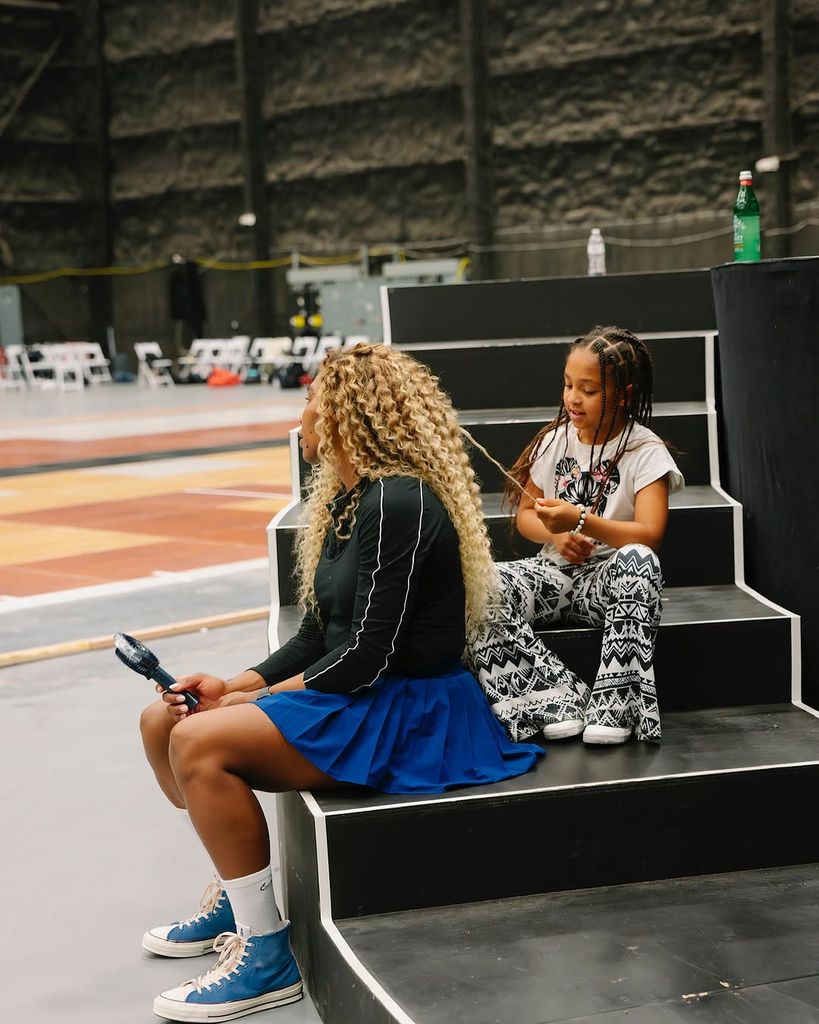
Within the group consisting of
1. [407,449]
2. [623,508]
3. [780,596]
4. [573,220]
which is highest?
[573,220]

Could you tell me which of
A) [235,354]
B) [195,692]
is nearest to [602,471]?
[195,692]

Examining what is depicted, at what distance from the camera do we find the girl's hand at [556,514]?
2.83m

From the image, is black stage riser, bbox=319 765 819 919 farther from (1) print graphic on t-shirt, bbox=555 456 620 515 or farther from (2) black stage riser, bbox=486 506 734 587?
(2) black stage riser, bbox=486 506 734 587

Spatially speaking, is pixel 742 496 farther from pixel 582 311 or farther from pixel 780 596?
pixel 582 311

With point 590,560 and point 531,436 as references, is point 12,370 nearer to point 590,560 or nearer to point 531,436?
point 531,436

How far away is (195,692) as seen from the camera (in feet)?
8.56

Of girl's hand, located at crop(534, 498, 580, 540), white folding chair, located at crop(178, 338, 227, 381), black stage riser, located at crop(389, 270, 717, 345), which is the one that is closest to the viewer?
girl's hand, located at crop(534, 498, 580, 540)

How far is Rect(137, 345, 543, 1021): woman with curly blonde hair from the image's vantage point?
7.85 ft

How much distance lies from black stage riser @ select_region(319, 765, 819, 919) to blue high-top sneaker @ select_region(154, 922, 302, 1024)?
13cm

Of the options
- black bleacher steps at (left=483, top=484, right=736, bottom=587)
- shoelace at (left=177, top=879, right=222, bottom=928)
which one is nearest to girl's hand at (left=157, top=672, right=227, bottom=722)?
shoelace at (left=177, top=879, right=222, bottom=928)

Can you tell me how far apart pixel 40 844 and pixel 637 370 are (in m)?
1.71

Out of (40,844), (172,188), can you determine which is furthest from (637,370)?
(172,188)

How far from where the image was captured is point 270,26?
24.4m

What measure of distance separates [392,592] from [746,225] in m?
2.41
